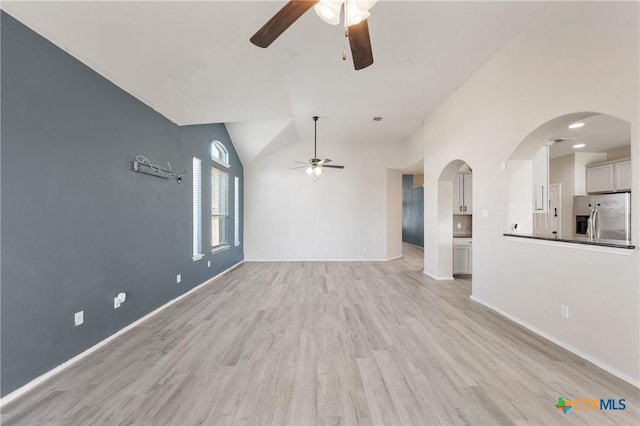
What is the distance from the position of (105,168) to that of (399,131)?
5.78 meters

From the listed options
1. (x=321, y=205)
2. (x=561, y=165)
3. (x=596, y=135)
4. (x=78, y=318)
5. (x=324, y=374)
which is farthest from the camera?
(x=321, y=205)

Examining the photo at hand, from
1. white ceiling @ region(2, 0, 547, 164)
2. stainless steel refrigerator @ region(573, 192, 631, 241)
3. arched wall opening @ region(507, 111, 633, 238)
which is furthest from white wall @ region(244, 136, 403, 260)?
stainless steel refrigerator @ region(573, 192, 631, 241)

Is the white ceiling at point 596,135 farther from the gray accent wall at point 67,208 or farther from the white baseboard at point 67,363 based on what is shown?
the white baseboard at point 67,363

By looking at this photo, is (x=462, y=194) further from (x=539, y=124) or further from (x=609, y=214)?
(x=609, y=214)

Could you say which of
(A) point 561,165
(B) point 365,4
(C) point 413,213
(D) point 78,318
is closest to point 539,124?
(B) point 365,4

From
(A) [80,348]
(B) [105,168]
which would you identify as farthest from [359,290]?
(B) [105,168]

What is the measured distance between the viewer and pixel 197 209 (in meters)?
4.66

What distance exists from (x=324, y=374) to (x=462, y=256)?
14.7 feet

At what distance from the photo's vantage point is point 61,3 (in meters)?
1.93

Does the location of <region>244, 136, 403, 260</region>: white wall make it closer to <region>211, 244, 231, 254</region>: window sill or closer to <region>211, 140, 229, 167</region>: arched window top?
<region>211, 140, 229, 167</region>: arched window top

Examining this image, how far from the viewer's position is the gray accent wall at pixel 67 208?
1.85m

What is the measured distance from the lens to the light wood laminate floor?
5.49ft

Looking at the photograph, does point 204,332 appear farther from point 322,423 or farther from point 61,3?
point 61,3

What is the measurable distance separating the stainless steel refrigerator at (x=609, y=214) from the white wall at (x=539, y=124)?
3.48 meters
